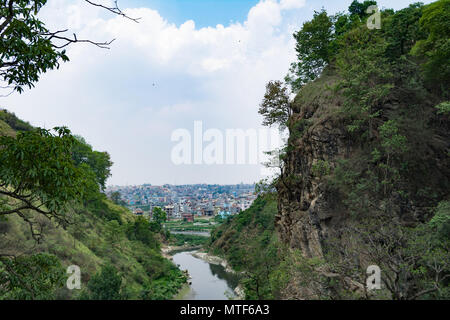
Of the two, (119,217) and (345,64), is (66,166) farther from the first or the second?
(119,217)

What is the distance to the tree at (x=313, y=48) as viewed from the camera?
1510 cm

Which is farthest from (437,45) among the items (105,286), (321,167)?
(105,286)

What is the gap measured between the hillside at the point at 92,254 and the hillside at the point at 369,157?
5.92 m

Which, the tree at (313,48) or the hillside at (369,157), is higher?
the tree at (313,48)

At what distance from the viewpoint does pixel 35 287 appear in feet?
10.9

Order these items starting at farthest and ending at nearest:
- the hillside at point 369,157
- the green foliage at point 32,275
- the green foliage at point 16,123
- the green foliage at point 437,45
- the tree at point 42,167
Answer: the green foliage at point 16,123
the green foliage at point 437,45
the hillside at point 369,157
the green foliage at point 32,275
the tree at point 42,167

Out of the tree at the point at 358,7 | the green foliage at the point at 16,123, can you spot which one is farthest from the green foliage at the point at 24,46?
the green foliage at the point at 16,123

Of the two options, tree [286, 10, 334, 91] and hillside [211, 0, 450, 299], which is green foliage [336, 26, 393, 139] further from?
tree [286, 10, 334, 91]

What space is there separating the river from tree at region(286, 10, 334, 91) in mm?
14727

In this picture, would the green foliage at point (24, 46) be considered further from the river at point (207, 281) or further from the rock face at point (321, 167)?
the river at point (207, 281)

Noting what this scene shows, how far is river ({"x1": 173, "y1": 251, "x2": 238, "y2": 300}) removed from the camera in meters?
22.5

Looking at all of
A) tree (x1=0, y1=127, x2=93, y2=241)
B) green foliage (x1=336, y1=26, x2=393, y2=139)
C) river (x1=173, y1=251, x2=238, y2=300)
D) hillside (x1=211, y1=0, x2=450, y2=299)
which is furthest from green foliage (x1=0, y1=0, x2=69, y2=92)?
river (x1=173, y1=251, x2=238, y2=300)

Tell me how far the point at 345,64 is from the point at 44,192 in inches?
456

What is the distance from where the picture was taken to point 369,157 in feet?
33.3
